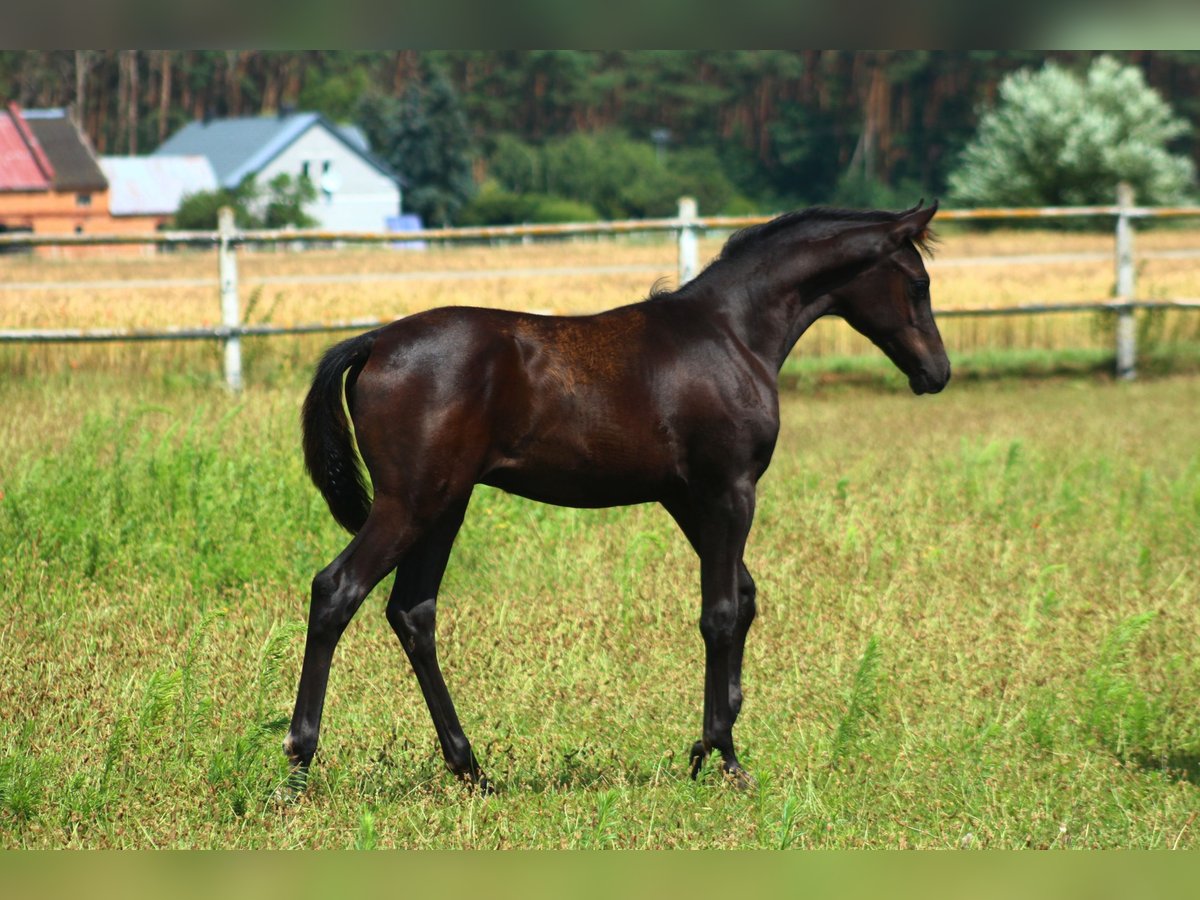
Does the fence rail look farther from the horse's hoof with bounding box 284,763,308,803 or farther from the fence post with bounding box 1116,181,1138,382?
the horse's hoof with bounding box 284,763,308,803

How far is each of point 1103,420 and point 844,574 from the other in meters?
6.22

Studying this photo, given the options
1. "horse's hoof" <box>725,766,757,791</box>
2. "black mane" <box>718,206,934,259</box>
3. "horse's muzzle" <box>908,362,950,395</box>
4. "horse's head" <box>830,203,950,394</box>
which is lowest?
"horse's hoof" <box>725,766,757,791</box>

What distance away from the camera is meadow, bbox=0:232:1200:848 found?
4270mm

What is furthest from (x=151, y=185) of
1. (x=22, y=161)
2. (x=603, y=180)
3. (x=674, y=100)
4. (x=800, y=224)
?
(x=800, y=224)

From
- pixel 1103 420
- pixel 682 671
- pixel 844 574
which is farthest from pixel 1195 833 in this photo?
pixel 1103 420

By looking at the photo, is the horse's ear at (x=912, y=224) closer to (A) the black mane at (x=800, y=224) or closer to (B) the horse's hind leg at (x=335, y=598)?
(A) the black mane at (x=800, y=224)

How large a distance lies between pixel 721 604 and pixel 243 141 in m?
68.9

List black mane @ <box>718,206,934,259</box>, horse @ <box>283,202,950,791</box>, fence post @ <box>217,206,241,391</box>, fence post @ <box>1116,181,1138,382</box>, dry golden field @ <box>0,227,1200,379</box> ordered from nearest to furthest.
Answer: horse @ <box>283,202,950,791</box>
black mane @ <box>718,206,934,259</box>
fence post @ <box>217,206,241,391</box>
dry golden field @ <box>0,227,1200,379</box>
fence post @ <box>1116,181,1138,382</box>

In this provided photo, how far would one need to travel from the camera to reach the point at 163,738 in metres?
4.73

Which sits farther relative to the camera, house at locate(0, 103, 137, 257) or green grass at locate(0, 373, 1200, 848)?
house at locate(0, 103, 137, 257)

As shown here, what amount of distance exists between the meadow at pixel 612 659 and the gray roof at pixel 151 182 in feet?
180

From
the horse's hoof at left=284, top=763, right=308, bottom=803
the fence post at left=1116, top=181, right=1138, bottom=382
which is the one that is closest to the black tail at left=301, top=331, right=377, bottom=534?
the horse's hoof at left=284, top=763, right=308, bottom=803

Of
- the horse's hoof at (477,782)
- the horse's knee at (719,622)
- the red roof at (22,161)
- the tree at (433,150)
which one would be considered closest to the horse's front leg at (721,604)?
the horse's knee at (719,622)

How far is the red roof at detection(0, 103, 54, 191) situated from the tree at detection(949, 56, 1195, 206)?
36.6m
